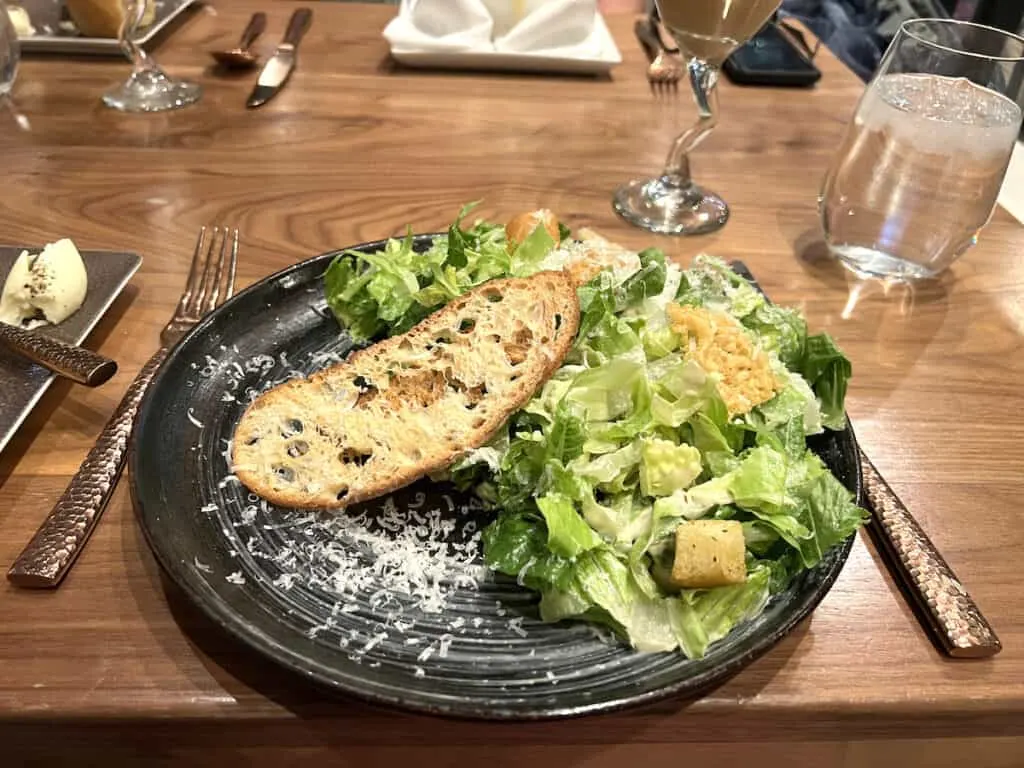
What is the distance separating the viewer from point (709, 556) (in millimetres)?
852

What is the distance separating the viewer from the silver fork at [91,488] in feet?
2.97

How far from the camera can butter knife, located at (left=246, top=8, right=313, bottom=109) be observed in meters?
2.06

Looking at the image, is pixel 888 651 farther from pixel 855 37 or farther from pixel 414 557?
pixel 855 37

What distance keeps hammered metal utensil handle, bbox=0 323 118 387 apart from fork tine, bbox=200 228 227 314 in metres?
0.26

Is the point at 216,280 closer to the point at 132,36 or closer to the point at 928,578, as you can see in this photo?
the point at 132,36

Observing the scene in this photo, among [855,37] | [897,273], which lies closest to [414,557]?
[897,273]

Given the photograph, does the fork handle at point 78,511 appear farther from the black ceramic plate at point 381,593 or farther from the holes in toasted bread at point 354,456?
the holes in toasted bread at point 354,456

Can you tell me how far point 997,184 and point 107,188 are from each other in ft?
5.62

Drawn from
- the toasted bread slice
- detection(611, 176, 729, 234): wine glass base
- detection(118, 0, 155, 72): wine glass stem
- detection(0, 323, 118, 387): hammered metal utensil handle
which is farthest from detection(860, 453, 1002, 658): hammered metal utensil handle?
detection(118, 0, 155, 72): wine glass stem

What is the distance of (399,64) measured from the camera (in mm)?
2264

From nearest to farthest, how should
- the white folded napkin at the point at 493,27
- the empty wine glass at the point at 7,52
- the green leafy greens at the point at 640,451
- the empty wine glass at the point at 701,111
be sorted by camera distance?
the green leafy greens at the point at 640,451, the empty wine glass at the point at 701,111, the empty wine glass at the point at 7,52, the white folded napkin at the point at 493,27

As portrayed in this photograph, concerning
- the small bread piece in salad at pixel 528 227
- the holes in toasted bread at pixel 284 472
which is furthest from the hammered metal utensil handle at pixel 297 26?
the holes in toasted bread at pixel 284 472

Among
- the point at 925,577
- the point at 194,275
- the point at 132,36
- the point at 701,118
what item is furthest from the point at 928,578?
the point at 132,36

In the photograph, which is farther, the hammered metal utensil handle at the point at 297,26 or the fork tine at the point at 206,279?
the hammered metal utensil handle at the point at 297,26
